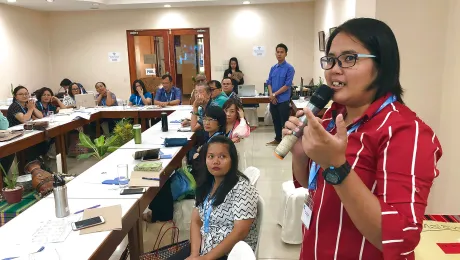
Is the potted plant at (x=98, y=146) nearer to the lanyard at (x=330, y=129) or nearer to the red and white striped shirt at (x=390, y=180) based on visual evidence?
the lanyard at (x=330, y=129)

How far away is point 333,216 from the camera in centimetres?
92

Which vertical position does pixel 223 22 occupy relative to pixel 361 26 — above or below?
above

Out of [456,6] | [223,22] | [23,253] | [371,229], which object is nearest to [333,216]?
[371,229]

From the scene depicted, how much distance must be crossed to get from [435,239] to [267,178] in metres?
3.25

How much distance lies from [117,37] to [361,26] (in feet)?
28.3

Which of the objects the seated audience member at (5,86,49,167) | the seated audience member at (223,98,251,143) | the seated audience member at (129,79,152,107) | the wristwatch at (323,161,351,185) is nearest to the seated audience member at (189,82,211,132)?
the seated audience member at (223,98,251,143)

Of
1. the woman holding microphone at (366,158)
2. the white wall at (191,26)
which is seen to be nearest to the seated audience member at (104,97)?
the white wall at (191,26)

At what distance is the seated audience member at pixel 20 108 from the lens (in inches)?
202

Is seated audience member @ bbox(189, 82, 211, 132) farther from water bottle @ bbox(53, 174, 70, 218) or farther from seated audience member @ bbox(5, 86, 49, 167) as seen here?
seated audience member @ bbox(5, 86, 49, 167)

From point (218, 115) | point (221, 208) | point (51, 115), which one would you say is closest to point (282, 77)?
point (218, 115)

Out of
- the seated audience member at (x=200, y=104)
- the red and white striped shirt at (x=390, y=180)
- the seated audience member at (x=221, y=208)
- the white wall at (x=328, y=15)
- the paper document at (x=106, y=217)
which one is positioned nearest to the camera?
the red and white striped shirt at (x=390, y=180)

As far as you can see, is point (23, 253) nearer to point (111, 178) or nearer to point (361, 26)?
point (111, 178)

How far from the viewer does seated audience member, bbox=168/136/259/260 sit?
1.97 m

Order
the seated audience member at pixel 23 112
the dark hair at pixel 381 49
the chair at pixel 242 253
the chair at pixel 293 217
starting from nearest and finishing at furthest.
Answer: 1. the dark hair at pixel 381 49
2. the chair at pixel 242 253
3. the chair at pixel 293 217
4. the seated audience member at pixel 23 112
